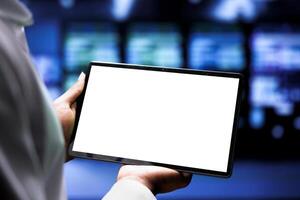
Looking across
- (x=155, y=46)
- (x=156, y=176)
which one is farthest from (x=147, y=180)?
(x=155, y=46)

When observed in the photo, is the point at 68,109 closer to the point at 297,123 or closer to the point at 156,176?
the point at 156,176

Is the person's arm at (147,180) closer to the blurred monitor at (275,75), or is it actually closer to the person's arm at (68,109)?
the person's arm at (68,109)

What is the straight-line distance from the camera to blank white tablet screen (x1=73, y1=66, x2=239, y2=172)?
805 mm

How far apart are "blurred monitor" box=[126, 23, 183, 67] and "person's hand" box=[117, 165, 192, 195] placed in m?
1.88

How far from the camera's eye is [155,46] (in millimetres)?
2701

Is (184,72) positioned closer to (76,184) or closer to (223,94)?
(223,94)

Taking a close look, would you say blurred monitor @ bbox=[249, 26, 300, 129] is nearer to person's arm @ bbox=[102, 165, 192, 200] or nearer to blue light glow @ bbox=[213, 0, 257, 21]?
blue light glow @ bbox=[213, 0, 257, 21]

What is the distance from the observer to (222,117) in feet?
2.66

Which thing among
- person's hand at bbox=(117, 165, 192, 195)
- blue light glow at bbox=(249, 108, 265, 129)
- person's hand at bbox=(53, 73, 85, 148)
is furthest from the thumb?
blue light glow at bbox=(249, 108, 265, 129)

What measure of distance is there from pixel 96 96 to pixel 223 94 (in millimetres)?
191

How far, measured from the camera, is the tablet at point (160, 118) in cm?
80

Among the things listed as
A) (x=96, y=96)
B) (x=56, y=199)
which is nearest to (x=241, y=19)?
(x=96, y=96)

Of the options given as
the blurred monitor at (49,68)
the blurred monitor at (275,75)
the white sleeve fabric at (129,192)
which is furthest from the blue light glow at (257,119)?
the white sleeve fabric at (129,192)

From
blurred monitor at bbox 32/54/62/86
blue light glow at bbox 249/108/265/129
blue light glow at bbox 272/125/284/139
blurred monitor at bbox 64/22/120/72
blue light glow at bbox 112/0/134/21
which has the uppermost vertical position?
blue light glow at bbox 112/0/134/21
